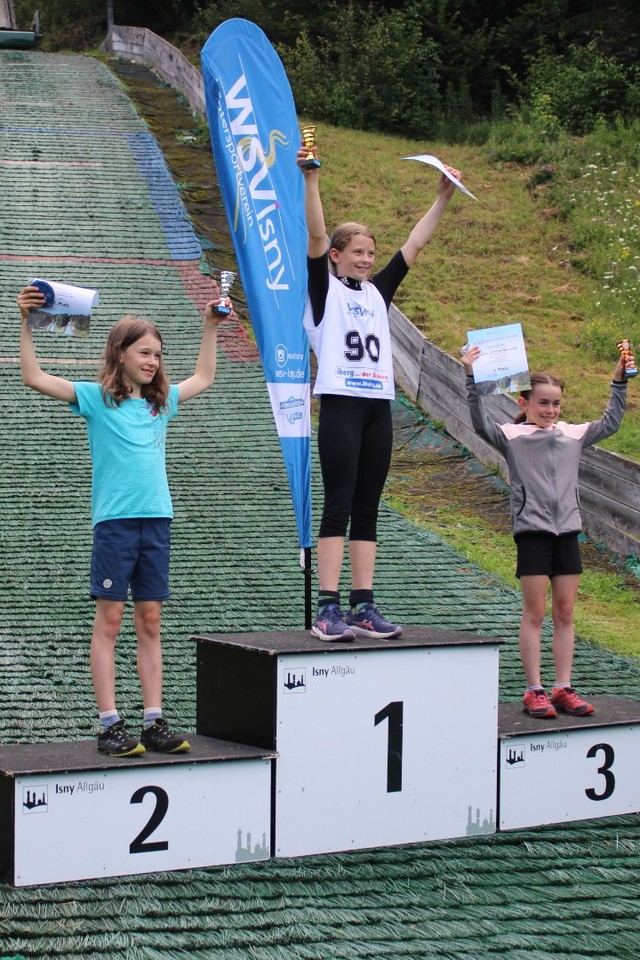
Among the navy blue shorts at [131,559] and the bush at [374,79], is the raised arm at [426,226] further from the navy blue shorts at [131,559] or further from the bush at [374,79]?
the bush at [374,79]

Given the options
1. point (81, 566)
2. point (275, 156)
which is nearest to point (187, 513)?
point (81, 566)

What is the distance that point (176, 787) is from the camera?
3504 mm

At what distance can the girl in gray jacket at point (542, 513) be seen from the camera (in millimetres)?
4492

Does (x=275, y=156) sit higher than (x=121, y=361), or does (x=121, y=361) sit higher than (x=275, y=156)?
(x=275, y=156)

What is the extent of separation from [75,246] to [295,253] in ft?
27.1

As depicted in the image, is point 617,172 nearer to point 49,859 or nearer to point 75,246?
point 75,246

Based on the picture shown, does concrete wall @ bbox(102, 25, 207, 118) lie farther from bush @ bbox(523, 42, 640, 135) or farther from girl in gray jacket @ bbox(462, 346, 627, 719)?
girl in gray jacket @ bbox(462, 346, 627, 719)

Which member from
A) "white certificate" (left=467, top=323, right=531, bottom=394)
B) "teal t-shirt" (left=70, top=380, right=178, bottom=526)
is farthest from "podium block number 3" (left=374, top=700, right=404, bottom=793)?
"white certificate" (left=467, top=323, right=531, bottom=394)

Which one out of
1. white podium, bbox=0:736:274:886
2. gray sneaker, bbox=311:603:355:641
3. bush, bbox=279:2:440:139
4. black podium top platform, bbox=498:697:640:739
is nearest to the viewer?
white podium, bbox=0:736:274:886

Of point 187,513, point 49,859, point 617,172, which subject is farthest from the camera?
point 617,172

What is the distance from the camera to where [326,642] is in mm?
3885

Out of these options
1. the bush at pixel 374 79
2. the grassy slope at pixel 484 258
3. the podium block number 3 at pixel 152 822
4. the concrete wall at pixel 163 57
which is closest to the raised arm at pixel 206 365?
the podium block number 3 at pixel 152 822

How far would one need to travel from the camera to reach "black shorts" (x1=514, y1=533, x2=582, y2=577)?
4500 millimetres

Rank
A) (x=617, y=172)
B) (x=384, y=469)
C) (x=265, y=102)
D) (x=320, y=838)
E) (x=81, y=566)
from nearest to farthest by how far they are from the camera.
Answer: (x=320, y=838) < (x=384, y=469) < (x=265, y=102) < (x=81, y=566) < (x=617, y=172)
